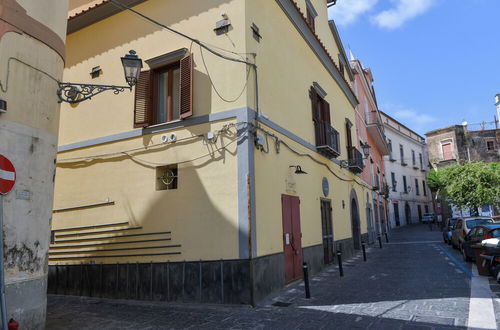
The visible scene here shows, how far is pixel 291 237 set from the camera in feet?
29.1

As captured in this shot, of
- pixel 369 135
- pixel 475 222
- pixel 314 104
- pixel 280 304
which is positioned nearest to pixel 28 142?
pixel 280 304

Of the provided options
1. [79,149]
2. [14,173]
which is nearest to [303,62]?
[79,149]

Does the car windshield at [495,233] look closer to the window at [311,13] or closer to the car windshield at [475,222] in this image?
the car windshield at [475,222]

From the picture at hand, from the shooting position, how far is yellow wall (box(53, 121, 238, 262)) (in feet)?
23.7

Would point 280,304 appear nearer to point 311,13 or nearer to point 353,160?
point 353,160

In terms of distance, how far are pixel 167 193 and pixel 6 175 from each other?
3547 millimetres

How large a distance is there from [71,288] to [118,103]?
4961 millimetres

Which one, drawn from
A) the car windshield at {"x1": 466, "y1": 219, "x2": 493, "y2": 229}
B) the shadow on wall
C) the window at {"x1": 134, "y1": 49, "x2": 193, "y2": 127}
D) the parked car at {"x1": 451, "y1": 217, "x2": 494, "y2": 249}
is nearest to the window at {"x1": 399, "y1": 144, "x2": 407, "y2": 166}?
the parked car at {"x1": 451, "y1": 217, "x2": 494, "y2": 249}

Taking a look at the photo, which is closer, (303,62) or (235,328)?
(235,328)

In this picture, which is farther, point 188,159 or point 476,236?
point 476,236

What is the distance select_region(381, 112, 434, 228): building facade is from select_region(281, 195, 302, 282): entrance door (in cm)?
2996

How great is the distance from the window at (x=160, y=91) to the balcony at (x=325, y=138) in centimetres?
528

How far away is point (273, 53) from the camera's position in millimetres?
9055

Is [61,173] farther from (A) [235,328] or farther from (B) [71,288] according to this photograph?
(A) [235,328]
